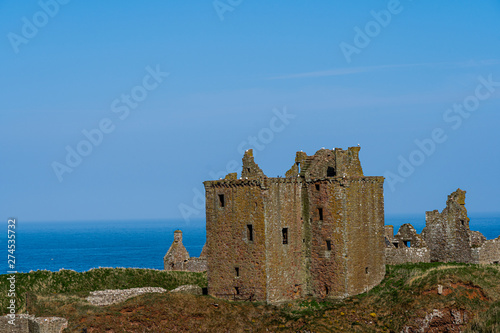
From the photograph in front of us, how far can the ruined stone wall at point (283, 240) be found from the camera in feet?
140

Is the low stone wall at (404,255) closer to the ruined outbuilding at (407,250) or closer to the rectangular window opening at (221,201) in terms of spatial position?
the ruined outbuilding at (407,250)

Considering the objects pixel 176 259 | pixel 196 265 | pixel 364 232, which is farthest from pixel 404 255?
pixel 176 259

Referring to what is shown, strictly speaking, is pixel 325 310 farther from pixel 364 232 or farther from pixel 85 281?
pixel 85 281

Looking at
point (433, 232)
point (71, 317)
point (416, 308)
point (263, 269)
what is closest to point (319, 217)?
point (263, 269)

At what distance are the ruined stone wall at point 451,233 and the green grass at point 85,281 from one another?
17.4 metres

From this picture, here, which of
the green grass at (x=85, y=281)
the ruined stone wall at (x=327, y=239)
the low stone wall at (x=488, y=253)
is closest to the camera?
the ruined stone wall at (x=327, y=239)

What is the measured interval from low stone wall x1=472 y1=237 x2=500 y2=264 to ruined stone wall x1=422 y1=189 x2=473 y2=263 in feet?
1.53

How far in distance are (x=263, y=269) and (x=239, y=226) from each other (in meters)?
3.16

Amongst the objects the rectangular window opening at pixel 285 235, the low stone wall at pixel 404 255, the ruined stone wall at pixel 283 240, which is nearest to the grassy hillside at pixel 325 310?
the ruined stone wall at pixel 283 240

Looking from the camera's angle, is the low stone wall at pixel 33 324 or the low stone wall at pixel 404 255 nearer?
the low stone wall at pixel 33 324

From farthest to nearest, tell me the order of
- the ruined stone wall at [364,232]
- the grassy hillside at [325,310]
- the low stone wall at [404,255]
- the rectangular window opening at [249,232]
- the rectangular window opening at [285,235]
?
the low stone wall at [404,255], the rectangular window opening at [285,235], the ruined stone wall at [364,232], the rectangular window opening at [249,232], the grassy hillside at [325,310]

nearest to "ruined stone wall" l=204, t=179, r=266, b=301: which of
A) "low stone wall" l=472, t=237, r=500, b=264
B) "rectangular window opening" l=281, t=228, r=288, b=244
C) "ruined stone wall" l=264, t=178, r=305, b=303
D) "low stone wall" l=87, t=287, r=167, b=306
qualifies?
"ruined stone wall" l=264, t=178, r=305, b=303

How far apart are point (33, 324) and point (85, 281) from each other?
1092 centimetres

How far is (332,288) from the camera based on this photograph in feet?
142
